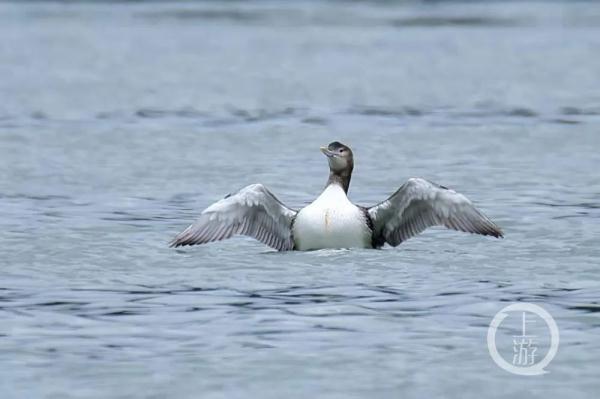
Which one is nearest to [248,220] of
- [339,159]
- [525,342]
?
[339,159]

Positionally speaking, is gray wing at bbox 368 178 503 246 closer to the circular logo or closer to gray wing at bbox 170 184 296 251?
gray wing at bbox 170 184 296 251

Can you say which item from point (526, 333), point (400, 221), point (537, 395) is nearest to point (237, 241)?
point (400, 221)

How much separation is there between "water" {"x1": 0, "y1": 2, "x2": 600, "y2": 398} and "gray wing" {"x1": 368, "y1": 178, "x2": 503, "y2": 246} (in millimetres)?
230

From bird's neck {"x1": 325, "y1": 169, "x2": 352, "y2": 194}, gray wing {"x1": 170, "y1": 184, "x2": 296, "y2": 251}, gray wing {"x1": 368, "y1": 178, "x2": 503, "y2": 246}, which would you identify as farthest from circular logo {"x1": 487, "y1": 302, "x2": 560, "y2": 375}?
gray wing {"x1": 170, "y1": 184, "x2": 296, "y2": 251}

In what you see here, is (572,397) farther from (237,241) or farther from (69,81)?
(69,81)

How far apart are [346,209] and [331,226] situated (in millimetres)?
237

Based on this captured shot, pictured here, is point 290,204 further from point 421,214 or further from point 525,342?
point 525,342

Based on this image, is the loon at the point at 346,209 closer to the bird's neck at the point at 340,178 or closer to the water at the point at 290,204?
the bird's neck at the point at 340,178

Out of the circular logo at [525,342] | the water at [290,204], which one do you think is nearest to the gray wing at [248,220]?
the water at [290,204]

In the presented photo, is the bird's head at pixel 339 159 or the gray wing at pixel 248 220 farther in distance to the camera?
the bird's head at pixel 339 159

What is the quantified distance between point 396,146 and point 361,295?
12333 mm

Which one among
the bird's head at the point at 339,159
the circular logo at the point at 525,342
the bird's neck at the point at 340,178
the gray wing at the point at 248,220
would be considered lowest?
the circular logo at the point at 525,342

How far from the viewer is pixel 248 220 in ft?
52.3

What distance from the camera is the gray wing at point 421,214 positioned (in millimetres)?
15805
